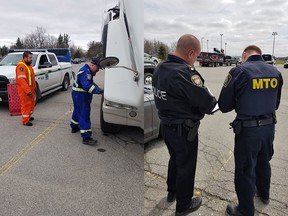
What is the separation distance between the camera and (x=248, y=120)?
228 centimetres

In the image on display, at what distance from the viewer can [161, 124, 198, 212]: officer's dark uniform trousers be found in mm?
2142

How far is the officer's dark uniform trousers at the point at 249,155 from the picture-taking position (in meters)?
2.31

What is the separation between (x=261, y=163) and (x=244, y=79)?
0.96 m

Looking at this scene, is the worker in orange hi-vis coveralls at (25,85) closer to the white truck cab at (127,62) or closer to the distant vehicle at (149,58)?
the white truck cab at (127,62)

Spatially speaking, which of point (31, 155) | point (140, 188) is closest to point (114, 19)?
point (140, 188)

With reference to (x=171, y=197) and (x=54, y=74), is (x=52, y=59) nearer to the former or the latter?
(x=54, y=74)

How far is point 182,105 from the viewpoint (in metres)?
1.99

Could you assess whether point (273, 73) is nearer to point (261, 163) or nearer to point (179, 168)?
point (261, 163)

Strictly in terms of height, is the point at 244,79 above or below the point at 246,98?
above

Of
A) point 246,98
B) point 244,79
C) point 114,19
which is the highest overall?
point 114,19

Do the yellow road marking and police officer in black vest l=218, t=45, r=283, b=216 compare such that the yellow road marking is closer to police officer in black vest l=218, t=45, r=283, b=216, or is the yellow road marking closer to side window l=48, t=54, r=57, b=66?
police officer in black vest l=218, t=45, r=283, b=216

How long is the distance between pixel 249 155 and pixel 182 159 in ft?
1.98

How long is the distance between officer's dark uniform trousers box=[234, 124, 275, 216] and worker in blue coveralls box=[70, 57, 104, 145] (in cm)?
238

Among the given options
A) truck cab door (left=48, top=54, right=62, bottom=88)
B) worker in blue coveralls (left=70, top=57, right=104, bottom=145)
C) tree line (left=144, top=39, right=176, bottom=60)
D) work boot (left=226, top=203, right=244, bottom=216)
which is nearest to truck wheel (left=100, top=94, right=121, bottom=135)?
worker in blue coveralls (left=70, top=57, right=104, bottom=145)
